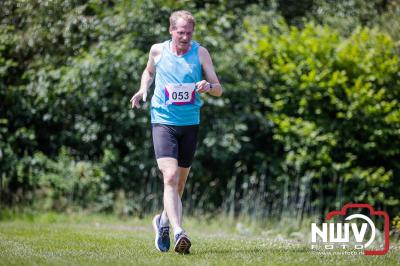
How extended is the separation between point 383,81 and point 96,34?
176 inches

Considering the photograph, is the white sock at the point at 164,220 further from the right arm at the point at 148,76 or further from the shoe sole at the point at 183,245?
the right arm at the point at 148,76

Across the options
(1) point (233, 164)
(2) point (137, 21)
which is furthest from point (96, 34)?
(1) point (233, 164)

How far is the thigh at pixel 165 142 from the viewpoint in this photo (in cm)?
578

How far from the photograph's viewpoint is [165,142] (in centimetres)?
580

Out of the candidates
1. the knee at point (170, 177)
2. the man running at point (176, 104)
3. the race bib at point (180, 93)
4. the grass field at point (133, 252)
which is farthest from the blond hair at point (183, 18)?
the grass field at point (133, 252)

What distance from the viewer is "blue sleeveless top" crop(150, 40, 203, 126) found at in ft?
19.1

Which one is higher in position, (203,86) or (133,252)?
(203,86)

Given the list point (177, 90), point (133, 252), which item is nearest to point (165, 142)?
point (177, 90)

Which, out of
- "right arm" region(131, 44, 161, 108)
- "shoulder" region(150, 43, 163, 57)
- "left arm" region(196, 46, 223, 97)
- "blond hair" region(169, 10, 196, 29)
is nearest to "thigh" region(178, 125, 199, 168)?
"left arm" region(196, 46, 223, 97)

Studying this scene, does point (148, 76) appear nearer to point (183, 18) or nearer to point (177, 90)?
point (177, 90)

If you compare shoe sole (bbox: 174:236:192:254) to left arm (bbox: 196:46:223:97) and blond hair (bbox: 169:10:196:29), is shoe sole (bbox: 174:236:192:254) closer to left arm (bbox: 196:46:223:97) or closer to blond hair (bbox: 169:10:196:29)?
left arm (bbox: 196:46:223:97)

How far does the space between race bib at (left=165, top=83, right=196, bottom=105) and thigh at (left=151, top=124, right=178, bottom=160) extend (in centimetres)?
23

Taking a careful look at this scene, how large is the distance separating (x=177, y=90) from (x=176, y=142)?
1.46 feet

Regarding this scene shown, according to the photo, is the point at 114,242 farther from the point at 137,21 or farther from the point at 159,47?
the point at 137,21
